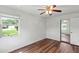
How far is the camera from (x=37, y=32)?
4.05 meters

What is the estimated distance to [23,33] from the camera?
2986 mm

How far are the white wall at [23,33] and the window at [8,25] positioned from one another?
0.53 ft

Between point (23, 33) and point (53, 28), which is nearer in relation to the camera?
point (23, 33)

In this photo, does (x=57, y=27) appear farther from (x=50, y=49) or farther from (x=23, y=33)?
(x=23, y=33)

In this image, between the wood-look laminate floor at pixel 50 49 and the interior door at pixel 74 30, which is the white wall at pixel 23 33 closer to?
the wood-look laminate floor at pixel 50 49

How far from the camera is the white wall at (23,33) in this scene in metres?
2.33

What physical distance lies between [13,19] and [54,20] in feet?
8.07

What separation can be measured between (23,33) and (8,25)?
0.70m

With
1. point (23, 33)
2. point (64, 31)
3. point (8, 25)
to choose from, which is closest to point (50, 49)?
point (23, 33)

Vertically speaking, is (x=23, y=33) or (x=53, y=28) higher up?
(x=53, y=28)

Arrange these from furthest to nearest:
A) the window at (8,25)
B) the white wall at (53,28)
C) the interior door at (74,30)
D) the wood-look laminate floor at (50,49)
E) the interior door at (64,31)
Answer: the white wall at (53,28) < the interior door at (64,31) < the interior door at (74,30) < the wood-look laminate floor at (50,49) < the window at (8,25)

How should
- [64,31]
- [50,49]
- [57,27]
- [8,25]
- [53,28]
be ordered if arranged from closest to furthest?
[8,25]
[50,49]
[64,31]
[57,27]
[53,28]

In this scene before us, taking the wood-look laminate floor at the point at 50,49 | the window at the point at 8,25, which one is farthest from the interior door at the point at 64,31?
the window at the point at 8,25
